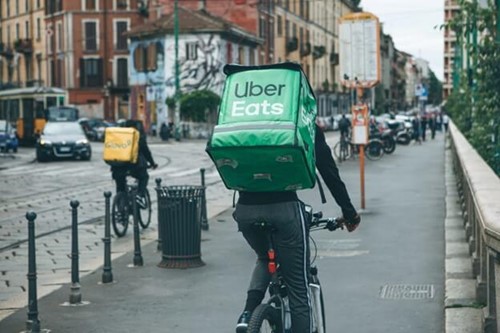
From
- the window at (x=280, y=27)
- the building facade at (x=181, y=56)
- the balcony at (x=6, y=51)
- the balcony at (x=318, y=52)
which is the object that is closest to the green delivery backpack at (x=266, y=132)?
the building facade at (x=181, y=56)

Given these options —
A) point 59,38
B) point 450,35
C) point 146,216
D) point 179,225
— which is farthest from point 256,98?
point 450,35

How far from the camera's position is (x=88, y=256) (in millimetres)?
11570

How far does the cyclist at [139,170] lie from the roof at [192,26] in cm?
4459

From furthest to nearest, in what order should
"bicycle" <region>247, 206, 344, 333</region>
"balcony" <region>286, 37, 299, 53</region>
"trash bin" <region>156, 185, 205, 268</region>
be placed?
"balcony" <region>286, 37, 299, 53</region>, "trash bin" <region>156, 185, 205, 268</region>, "bicycle" <region>247, 206, 344, 333</region>

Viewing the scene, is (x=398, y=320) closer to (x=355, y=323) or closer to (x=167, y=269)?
(x=355, y=323)

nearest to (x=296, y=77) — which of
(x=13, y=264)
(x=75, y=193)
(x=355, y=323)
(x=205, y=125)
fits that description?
(x=355, y=323)

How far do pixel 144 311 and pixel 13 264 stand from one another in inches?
139

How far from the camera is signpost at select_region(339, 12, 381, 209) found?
15.9m

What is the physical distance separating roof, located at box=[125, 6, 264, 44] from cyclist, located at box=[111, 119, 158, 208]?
1756 inches

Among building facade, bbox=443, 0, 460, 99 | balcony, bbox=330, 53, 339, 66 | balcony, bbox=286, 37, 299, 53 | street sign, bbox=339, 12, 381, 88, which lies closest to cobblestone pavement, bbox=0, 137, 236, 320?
street sign, bbox=339, 12, 381, 88

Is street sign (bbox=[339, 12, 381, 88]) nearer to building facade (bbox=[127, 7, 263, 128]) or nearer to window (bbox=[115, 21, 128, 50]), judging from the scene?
building facade (bbox=[127, 7, 263, 128])

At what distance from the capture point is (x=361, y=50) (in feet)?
52.2

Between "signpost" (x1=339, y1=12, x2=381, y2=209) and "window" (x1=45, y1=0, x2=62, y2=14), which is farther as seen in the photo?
"window" (x1=45, y1=0, x2=62, y2=14)

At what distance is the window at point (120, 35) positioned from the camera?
253 feet
